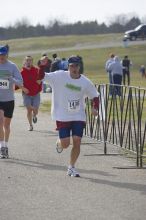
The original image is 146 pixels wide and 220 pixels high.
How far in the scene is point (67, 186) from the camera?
400 inches

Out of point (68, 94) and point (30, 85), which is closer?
point (68, 94)

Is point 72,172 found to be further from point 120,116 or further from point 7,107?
point 120,116

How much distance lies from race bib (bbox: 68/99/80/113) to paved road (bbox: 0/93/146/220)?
0.95m

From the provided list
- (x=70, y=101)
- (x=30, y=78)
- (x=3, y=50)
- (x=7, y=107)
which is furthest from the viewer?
(x=30, y=78)

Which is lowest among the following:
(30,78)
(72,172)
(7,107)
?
(72,172)

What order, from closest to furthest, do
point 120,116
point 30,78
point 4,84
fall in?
point 4,84
point 120,116
point 30,78

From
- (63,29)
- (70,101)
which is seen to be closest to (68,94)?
(70,101)

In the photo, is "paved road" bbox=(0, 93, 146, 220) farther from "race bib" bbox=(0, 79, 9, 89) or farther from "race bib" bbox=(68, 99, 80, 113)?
"race bib" bbox=(0, 79, 9, 89)

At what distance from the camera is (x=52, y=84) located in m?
11.2

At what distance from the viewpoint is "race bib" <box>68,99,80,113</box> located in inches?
438

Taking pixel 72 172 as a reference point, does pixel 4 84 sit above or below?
above

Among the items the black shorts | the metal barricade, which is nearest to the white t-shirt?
the metal barricade

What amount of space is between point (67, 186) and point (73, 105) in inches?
56.3

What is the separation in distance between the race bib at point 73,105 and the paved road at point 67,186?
950mm
